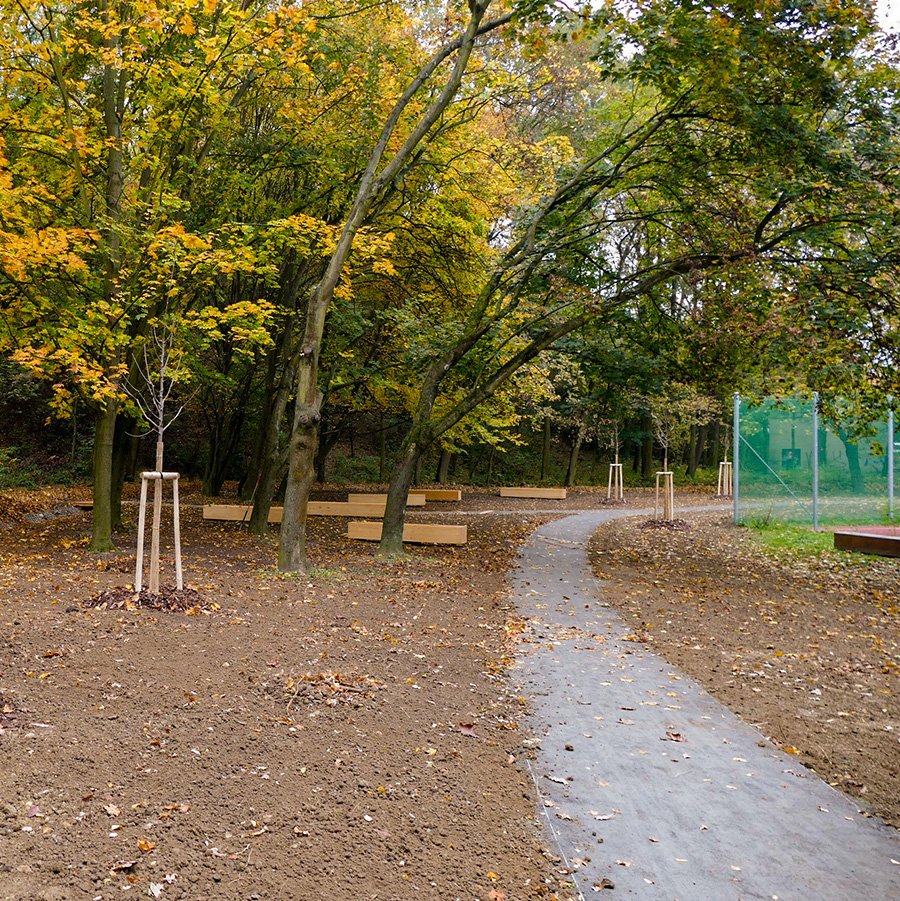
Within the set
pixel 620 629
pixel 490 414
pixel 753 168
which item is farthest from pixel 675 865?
pixel 490 414

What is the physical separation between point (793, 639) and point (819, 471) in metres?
10.2

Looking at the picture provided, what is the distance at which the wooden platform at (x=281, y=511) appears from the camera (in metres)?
16.2

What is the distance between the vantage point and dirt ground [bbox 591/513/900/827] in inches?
180

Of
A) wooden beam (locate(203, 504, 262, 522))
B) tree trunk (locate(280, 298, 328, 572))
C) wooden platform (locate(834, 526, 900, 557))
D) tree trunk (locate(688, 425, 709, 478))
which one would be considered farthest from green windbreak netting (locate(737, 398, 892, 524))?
tree trunk (locate(688, 425, 709, 478))

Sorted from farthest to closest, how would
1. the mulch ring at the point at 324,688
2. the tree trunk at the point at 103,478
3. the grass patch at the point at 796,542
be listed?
the grass patch at the point at 796,542
the tree trunk at the point at 103,478
the mulch ring at the point at 324,688

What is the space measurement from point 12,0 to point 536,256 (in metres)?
7.56

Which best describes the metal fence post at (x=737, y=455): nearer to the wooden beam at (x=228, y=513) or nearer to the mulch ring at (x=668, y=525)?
the mulch ring at (x=668, y=525)

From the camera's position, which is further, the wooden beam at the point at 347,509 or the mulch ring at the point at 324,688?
the wooden beam at the point at 347,509

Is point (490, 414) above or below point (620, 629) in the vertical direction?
above

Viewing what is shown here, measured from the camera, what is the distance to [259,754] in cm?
399

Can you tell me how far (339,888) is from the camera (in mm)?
2885

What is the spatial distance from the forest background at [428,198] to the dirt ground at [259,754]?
10.4ft

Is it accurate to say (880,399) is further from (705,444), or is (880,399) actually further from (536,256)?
(705,444)

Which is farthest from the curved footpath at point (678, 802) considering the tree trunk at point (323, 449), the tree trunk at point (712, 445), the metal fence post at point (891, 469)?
the tree trunk at point (712, 445)
